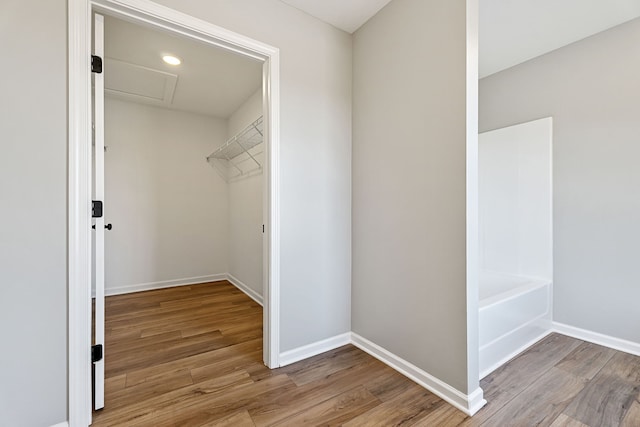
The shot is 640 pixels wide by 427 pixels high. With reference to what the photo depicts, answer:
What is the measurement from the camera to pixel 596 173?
7.11 ft

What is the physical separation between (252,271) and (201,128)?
89.1 inches

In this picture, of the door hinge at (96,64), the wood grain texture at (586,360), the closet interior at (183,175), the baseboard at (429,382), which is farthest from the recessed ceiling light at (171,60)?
the wood grain texture at (586,360)

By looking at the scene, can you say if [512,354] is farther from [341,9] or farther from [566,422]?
[341,9]

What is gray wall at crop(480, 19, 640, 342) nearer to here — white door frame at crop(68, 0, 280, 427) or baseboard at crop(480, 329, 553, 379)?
baseboard at crop(480, 329, 553, 379)

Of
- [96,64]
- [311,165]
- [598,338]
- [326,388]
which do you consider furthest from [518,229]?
[96,64]

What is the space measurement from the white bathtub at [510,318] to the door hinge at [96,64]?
257 cm

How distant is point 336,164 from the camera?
2.10 m

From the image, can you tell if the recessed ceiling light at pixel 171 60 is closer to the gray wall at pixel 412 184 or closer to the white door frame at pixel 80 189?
the white door frame at pixel 80 189

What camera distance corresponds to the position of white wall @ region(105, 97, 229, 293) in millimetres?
3369

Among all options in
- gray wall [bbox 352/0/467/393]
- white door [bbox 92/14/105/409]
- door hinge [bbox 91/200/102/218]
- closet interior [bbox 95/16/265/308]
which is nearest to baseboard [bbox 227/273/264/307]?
closet interior [bbox 95/16/265/308]

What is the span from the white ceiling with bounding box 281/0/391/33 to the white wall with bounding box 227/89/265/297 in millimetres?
1268

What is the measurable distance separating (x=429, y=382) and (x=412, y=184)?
1.21 metres
